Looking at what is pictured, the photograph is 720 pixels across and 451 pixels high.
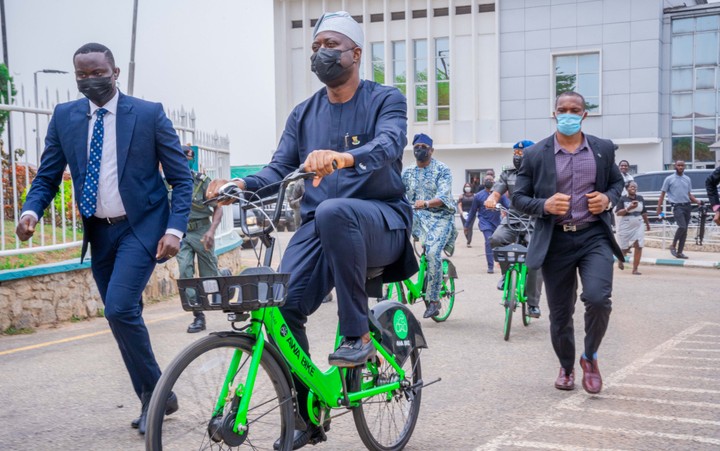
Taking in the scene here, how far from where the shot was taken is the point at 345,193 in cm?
414

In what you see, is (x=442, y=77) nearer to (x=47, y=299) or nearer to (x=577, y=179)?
(x=47, y=299)

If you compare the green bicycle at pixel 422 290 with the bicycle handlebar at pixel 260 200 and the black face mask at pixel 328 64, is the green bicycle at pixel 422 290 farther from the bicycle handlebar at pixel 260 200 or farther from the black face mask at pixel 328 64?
the bicycle handlebar at pixel 260 200

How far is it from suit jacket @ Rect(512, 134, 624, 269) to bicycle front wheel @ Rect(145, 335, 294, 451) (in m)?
2.87

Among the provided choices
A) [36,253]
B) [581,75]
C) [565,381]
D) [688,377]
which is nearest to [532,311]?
[688,377]

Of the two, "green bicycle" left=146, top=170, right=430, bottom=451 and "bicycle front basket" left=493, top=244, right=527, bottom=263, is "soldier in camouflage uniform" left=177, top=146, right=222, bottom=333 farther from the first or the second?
"green bicycle" left=146, top=170, right=430, bottom=451

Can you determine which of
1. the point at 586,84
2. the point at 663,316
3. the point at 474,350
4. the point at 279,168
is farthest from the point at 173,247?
the point at 586,84

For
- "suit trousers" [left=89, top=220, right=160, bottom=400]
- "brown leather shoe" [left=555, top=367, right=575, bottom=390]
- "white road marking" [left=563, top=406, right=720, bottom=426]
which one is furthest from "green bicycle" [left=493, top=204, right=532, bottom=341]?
"suit trousers" [left=89, top=220, right=160, bottom=400]

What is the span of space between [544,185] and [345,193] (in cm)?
249

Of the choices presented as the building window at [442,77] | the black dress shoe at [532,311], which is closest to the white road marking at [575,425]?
the black dress shoe at [532,311]

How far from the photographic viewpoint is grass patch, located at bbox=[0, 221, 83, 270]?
370 inches

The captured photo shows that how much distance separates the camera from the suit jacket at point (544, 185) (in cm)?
610

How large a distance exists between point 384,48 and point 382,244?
1574 inches

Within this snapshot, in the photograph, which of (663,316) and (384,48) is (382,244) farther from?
(384,48)

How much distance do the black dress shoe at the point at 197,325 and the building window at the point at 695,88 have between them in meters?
33.2
